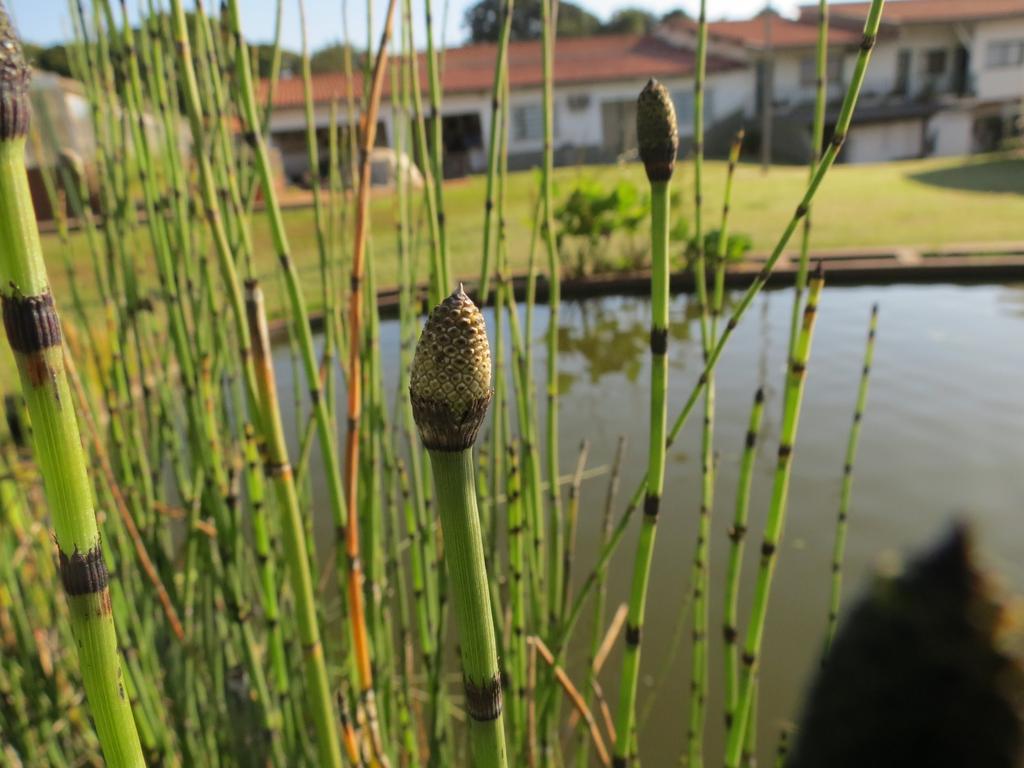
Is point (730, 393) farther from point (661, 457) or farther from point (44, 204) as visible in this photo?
point (44, 204)

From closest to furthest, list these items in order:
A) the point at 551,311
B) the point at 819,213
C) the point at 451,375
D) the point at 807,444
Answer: the point at 451,375 → the point at 551,311 → the point at 807,444 → the point at 819,213

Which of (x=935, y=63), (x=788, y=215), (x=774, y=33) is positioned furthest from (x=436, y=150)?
(x=935, y=63)

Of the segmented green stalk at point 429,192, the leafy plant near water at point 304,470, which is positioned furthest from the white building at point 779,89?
the segmented green stalk at point 429,192

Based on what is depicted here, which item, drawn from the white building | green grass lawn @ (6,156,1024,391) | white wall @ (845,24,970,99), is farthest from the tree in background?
green grass lawn @ (6,156,1024,391)

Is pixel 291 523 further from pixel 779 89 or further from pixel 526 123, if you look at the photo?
pixel 779 89

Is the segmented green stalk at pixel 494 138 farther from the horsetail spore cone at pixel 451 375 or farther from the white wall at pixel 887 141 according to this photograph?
the white wall at pixel 887 141

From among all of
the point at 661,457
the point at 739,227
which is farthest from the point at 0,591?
the point at 739,227
